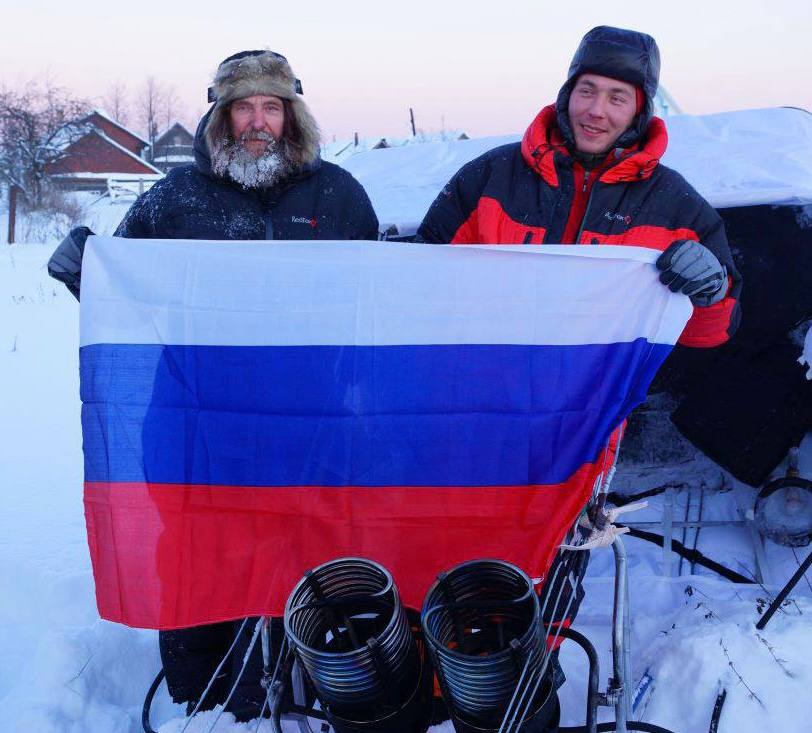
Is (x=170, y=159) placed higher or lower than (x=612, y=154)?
lower

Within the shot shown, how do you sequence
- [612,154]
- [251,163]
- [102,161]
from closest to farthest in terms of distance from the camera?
[612,154] → [251,163] → [102,161]

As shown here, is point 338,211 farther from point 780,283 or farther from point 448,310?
point 780,283

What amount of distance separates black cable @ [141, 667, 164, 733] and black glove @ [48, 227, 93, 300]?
1.64m

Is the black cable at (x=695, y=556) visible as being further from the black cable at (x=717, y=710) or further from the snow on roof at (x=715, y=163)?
the snow on roof at (x=715, y=163)

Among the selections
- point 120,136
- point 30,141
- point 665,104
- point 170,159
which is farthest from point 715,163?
point 170,159

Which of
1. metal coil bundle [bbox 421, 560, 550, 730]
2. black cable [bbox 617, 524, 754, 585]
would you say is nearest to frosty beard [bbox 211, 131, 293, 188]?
metal coil bundle [bbox 421, 560, 550, 730]

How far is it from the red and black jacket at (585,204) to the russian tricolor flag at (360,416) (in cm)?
41

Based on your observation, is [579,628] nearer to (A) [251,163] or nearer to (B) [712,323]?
(B) [712,323]

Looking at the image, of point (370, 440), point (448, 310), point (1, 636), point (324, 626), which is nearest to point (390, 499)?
point (370, 440)

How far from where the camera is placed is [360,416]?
2.26 m

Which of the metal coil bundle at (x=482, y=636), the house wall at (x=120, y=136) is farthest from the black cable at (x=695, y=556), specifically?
the house wall at (x=120, y=136)

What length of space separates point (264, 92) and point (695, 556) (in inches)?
134

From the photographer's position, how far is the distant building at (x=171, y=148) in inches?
1731

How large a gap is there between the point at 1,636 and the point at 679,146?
4.54 m
